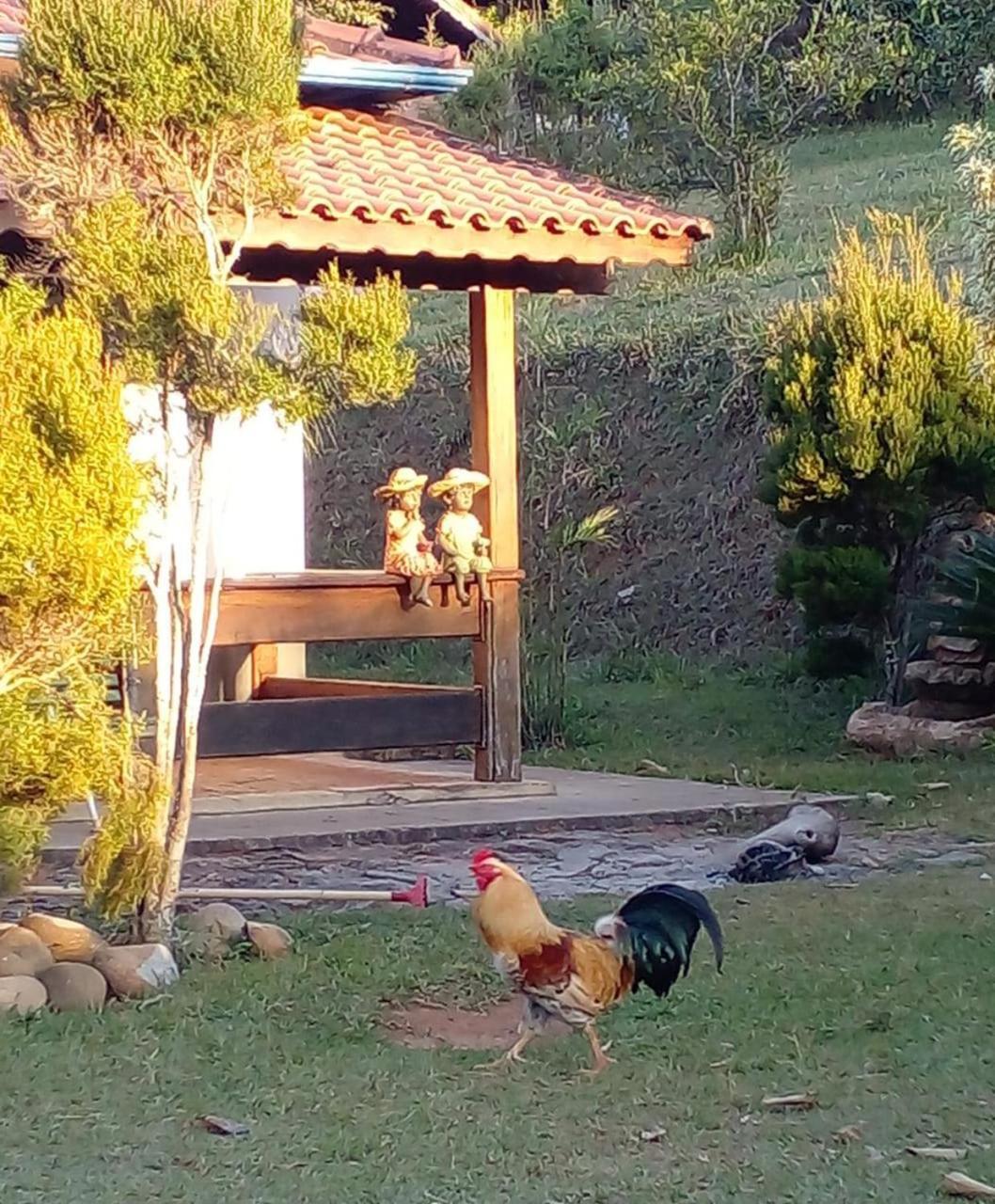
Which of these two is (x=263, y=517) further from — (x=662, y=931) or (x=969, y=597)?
(x=662, y=931)

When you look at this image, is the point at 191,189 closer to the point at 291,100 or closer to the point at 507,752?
the point at 291,100

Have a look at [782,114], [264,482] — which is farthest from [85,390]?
[782,114]

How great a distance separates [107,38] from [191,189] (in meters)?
0.53

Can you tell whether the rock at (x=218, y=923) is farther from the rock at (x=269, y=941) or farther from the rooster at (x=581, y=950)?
the rooster at (x=581, y=950)

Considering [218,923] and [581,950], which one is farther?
[218,923]

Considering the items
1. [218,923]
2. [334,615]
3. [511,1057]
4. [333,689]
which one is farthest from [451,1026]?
[333,689]

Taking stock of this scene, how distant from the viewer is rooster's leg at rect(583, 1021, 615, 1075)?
5418 millimetres

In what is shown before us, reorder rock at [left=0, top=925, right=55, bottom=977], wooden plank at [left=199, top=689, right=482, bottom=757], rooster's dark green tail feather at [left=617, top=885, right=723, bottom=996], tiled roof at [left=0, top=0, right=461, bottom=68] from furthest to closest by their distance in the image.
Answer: tiled roof at [left=0, top=0, right=461, bottom=68]
wooden plank at [left=199, top=689, right=482, bottom=757]
rock at [left=0, top=925, right=55, bottom=977]
rooster's dark green tail feather at [left=617, top=885, right=723, bottom=996]

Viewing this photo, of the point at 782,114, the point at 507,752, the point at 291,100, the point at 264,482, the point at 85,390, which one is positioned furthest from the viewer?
the point at 782,114

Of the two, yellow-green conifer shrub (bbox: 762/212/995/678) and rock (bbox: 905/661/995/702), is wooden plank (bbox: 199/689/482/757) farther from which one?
rock (bbox: 905/661/995/702)

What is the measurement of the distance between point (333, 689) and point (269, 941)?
5.16 metres

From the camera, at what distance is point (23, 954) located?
609 cm

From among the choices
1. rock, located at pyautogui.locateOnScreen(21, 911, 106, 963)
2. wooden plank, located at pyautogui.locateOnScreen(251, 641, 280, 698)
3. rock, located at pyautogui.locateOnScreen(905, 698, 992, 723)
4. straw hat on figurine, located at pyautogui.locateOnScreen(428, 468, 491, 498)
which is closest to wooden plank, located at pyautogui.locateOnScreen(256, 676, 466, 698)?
wooden plank, located at pyautogui.locateOnScreen(251, 641, 280, 698)

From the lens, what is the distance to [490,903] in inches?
217
